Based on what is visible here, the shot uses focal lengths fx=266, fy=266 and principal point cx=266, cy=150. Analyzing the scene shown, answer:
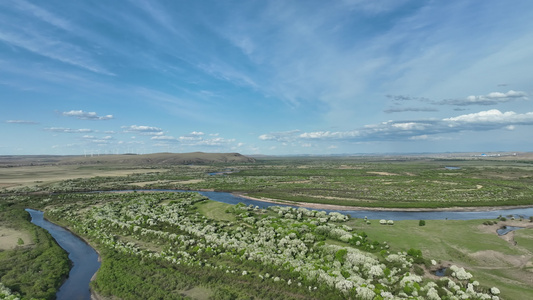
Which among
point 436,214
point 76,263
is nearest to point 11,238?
point 76,263

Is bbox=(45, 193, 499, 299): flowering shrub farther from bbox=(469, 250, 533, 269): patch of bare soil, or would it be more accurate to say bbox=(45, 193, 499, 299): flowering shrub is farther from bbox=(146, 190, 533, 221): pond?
bbox=(146, 190, 533, 221): pond

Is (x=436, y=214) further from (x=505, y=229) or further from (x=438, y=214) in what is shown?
(x=505, y=229)

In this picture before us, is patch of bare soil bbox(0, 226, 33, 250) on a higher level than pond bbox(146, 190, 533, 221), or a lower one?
higher

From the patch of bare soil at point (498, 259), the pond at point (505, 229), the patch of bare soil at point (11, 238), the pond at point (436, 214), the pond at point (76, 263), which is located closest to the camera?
the pond at point (76, 263)

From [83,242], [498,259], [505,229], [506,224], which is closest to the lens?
[498,259]

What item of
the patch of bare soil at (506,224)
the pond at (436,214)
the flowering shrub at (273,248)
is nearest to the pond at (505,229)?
the patch of bare soil at (506,224)

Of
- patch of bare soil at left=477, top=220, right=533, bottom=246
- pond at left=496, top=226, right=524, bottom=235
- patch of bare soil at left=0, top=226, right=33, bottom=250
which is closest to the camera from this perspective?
patch of bare soil at left=0, top=226, right=33, bottom=250

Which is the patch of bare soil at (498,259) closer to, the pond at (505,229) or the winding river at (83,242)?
→ the pond at (505,229)

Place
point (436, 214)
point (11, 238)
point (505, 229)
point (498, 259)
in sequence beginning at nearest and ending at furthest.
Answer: point (498, 259)
point (11, 238)
point (505, 229)
point (436, 214)

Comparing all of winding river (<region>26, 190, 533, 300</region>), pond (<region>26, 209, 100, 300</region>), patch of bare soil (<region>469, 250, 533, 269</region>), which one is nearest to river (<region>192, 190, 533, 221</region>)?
winding river (<region>26, 190, 533, 300</region>)

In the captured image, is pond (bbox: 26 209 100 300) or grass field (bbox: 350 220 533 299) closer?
A: grass field (bbox: 350 220 533 299)
